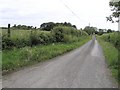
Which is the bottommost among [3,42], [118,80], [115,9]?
[118,80]

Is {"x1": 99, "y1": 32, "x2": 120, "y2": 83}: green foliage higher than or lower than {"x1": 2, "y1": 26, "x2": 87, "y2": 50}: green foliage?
lower

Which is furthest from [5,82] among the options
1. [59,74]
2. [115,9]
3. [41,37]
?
[41,37]

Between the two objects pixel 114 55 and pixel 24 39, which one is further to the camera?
pixel 24 39

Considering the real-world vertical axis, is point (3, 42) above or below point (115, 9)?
below

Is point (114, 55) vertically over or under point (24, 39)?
under

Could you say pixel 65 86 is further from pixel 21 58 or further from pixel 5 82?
pixel 21 58

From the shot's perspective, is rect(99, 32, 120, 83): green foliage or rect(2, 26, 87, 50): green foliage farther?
rect(2, 26, 87, 50): green foliage

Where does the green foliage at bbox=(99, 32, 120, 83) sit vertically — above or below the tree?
below

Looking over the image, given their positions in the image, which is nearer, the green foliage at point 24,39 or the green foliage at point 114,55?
the green foliage at point 114,55

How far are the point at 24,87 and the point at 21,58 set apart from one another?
7447 millimetres

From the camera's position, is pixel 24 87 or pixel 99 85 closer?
pixel 24 87

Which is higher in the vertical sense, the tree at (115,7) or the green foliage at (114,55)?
the tree at (115,7)

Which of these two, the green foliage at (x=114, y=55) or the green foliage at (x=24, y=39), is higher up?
the green foliage at (x=24, y=39)

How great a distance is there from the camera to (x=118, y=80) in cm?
1145
